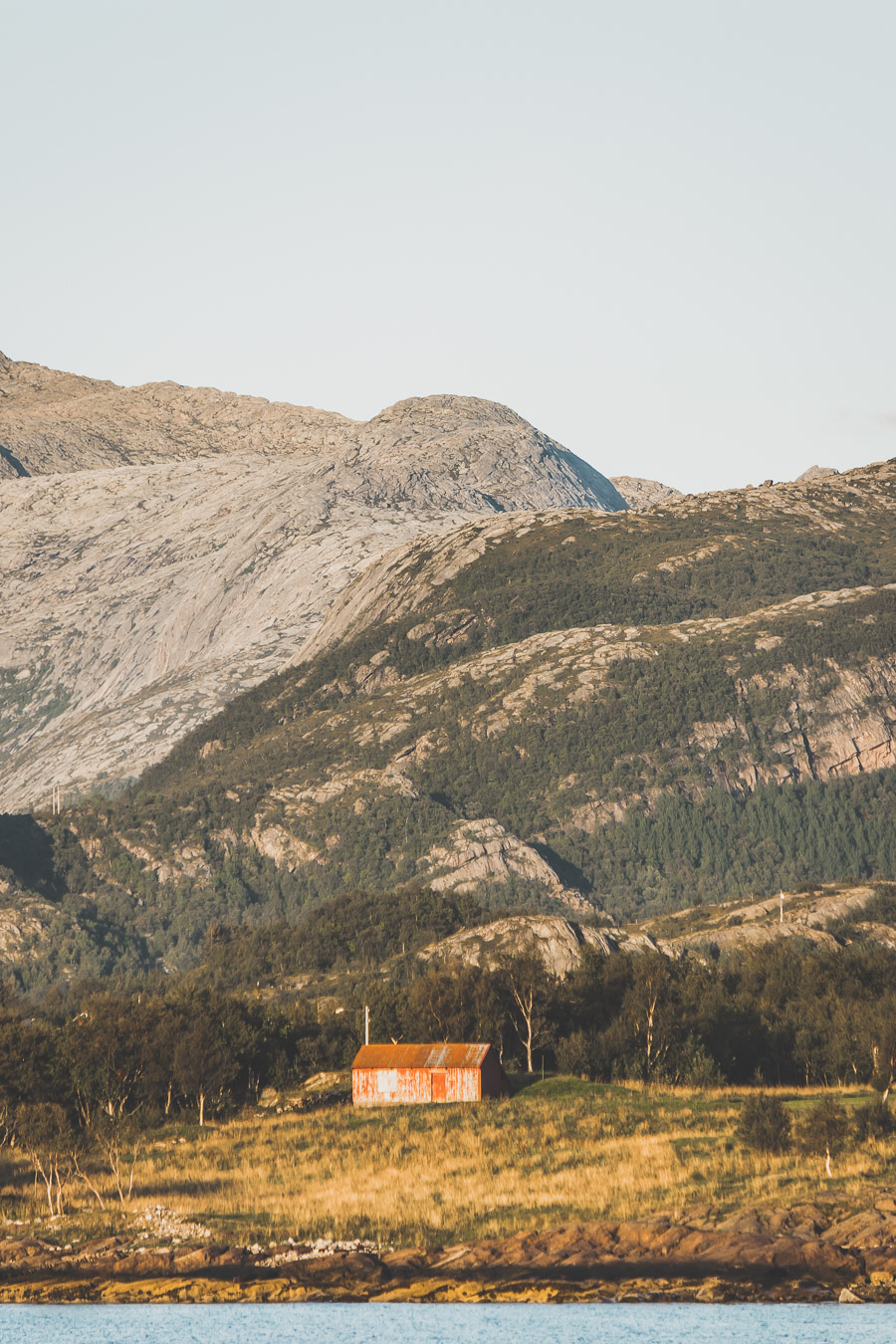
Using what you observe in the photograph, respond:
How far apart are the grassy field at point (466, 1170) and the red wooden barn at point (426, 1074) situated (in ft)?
10.0

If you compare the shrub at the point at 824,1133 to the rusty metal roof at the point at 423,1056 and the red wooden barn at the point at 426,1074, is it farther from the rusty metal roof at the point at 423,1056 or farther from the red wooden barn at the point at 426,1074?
the rusty metal roof at the point at 423,1056

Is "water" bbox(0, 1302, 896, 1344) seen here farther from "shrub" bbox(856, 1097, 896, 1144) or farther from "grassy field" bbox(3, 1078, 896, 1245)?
"shrub" bbox(856, 1097, 896, 1144)

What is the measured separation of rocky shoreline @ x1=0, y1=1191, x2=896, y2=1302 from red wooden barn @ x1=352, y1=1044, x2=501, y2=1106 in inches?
1519

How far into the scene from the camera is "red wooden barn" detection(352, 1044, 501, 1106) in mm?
104062

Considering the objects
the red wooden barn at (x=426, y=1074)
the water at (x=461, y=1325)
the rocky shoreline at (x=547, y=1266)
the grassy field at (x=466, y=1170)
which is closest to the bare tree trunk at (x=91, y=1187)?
the grassy field at (x=466, y=1170)

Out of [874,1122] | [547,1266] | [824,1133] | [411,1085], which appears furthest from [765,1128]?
[411,1085]

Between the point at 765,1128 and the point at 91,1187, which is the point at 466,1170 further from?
the point at 91,1187

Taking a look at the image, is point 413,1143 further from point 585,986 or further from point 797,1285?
point 585,986

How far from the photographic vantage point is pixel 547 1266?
61438 millimetres

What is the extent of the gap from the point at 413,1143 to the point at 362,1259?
2668cm

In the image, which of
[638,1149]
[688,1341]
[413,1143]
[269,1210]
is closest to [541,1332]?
[688,1341]

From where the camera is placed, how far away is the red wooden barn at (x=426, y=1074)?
104 m

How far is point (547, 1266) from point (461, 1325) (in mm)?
6501

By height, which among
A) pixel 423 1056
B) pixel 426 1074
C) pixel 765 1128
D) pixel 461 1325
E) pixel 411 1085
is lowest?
pixel 461 1325
